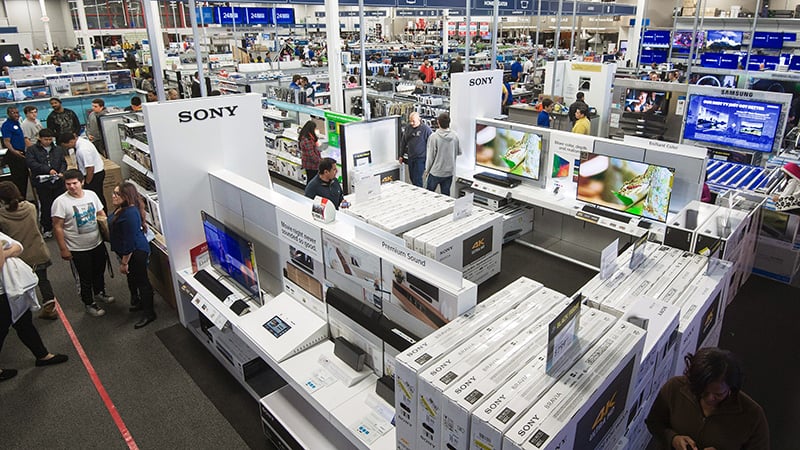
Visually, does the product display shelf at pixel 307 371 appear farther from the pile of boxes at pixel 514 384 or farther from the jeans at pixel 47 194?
the jeans at pixel 47 194

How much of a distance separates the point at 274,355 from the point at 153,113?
7.64 feet

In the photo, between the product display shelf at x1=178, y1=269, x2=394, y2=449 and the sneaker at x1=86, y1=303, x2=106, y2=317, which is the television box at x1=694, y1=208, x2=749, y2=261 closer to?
the product display shelf at x1=178, y1=269, x2=394, y2=449

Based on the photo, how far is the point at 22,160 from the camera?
7.97 m

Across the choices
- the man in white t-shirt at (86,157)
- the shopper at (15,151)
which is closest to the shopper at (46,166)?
the man in white t-shirt at (86,157)

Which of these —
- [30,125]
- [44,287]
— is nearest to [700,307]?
[44,287]

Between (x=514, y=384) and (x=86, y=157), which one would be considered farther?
(x=86, y=157)

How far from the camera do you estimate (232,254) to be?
4.17 m

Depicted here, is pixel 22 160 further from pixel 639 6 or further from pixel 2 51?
pixel 639 6

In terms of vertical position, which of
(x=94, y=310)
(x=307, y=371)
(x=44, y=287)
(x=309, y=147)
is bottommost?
(x=94, y=310)

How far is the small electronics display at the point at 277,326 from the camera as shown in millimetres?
3607

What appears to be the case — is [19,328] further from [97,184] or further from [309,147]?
[309,147]

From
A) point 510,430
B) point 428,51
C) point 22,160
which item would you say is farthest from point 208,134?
point 428,51

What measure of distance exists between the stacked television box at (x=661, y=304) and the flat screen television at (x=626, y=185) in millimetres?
1256

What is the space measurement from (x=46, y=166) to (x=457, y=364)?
23.3 ft
